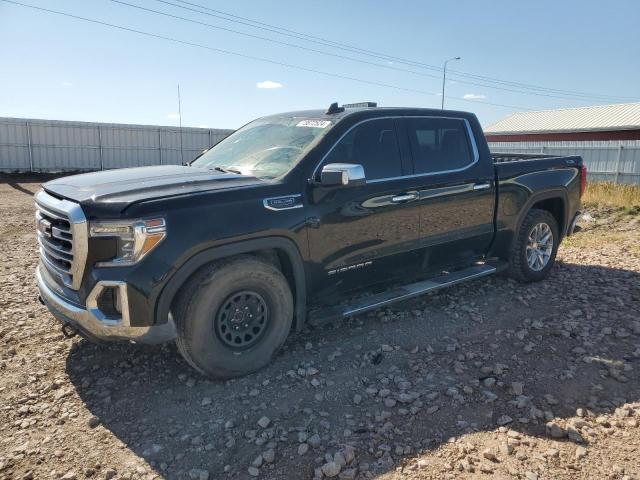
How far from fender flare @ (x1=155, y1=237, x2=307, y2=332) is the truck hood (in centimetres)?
42

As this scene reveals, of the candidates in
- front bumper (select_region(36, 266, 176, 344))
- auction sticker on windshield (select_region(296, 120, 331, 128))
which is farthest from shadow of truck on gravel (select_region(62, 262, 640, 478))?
auction sticker on windshield (select_region(296, 120, 331, 128))

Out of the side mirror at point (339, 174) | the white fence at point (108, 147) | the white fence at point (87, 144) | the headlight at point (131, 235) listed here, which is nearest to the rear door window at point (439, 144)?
the side mirror at point (339, 174)

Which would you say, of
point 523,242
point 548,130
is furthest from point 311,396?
point 548,130

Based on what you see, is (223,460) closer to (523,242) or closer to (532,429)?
(532,429)

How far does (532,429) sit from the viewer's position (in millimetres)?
3039

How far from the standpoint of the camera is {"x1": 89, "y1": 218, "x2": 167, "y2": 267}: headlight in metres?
3.05

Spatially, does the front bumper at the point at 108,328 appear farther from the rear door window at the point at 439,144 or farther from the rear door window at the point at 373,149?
the rear door window at the point at 439,144

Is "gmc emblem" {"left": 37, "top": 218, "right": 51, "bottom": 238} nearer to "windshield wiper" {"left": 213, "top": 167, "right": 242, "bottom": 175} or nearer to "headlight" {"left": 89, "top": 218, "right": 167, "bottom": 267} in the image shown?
"headlight" {"left": 89, "top": 218, "right": 167, "bottom": 267}

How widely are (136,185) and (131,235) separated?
1.73 ft

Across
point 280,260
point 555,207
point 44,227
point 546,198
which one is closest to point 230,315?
point 280,260

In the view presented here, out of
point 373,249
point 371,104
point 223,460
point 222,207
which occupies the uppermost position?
point 371,104

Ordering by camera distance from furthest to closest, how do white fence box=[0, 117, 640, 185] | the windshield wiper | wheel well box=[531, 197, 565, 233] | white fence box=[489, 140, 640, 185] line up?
white fence box=[0, 117, 640, 185], white fence box=[489, 140, 640, 185], wheel well box=[531, 197, 565, 233], the windshield wiper

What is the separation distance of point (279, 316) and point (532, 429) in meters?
1.82

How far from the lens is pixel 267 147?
14.1ft
